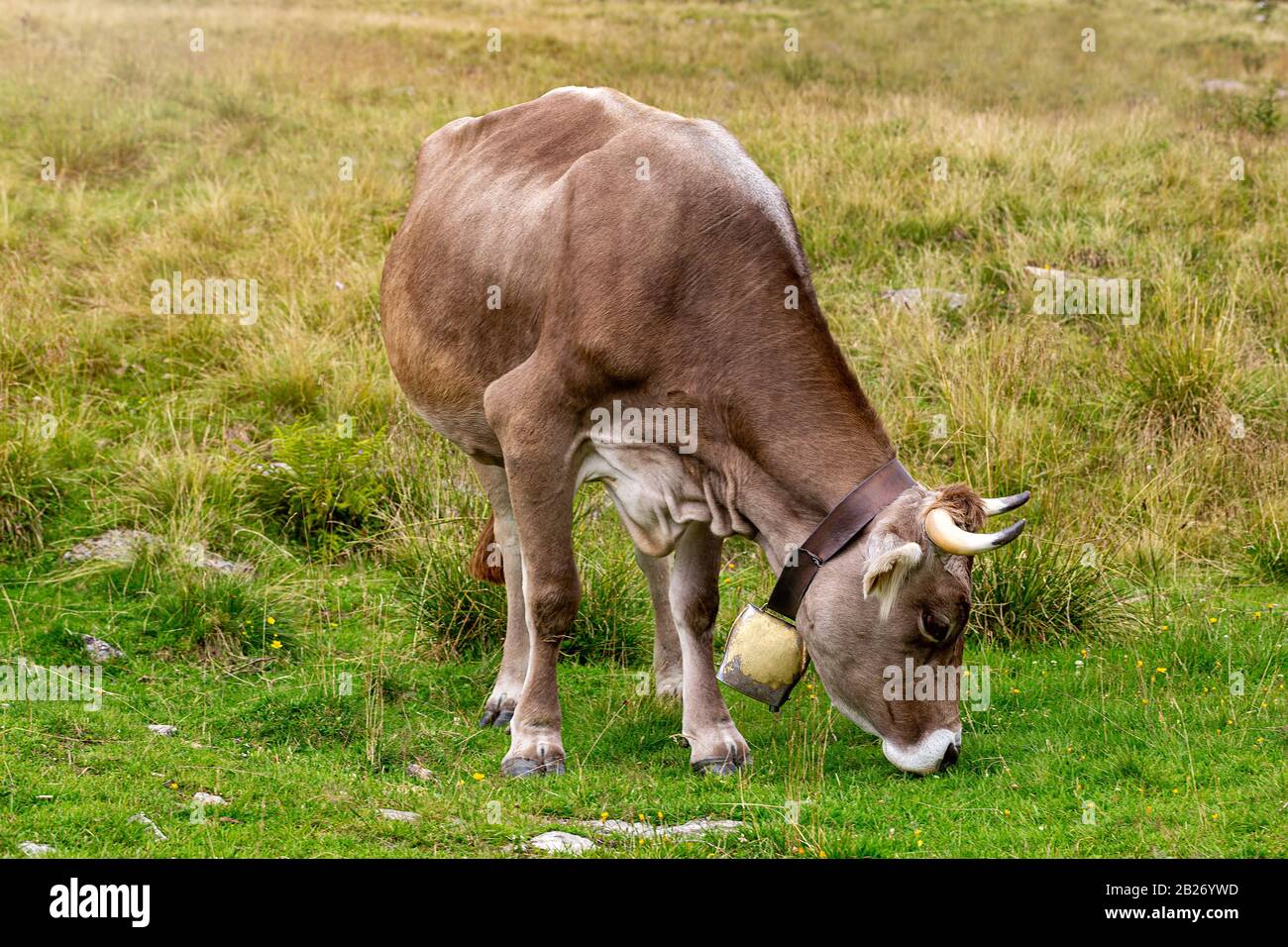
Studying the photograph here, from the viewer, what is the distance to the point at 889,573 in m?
5.04

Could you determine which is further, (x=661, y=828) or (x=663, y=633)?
(x=663, y=633)

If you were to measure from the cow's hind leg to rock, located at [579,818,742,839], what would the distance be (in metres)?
1.56

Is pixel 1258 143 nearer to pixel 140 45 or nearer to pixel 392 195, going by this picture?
pixel 392 195

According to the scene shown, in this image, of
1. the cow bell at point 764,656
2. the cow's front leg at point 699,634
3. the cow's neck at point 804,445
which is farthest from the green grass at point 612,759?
the cow's neck at point 804,445

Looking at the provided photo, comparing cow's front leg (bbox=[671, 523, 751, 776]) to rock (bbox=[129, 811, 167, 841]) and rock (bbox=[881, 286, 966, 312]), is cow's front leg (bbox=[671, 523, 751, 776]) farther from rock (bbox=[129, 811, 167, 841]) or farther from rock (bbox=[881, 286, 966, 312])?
rock (bbox=[881, 286, 966, 312])

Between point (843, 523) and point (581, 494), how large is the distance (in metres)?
3.42

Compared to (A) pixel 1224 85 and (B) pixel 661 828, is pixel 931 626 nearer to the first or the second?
(B) pixel 661 828

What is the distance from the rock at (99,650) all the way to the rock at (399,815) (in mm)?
2237

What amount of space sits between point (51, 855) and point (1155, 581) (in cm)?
543

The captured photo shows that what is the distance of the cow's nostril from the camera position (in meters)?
5.42

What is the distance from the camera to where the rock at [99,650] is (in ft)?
22.2

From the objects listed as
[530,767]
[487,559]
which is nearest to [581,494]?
[487,559]

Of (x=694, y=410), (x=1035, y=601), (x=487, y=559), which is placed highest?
(x=694, y=410)
